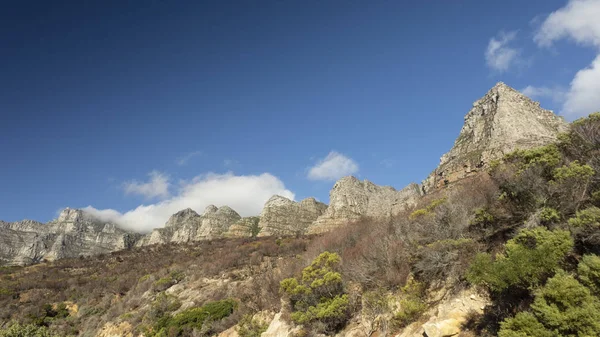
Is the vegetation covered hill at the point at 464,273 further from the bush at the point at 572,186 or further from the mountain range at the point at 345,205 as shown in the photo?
the mountain range at the point at 345,205

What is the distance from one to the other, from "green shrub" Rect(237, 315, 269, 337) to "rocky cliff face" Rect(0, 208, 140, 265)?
90.3 metres

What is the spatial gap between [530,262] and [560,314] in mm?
1324

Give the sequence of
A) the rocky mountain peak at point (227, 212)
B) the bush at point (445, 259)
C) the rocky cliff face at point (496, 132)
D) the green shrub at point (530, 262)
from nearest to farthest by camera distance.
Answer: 1. the green shrub at point (530, 262)
2. the bush at point (445, 259)
3. the rocky cliff face at point (496, 132)
4. the rocky mountain peak at point (227, 212)

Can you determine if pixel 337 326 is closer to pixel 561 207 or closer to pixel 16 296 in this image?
pixel 561 207

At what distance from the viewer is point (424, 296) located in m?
9.73

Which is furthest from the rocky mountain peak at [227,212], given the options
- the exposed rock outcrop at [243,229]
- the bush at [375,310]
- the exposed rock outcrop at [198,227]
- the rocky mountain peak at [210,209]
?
the bush at [375,310]

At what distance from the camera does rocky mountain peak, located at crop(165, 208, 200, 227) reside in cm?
9500

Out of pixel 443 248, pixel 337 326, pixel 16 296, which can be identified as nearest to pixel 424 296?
pixel 443 248

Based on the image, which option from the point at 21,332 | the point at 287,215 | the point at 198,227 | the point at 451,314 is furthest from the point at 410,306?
the point at 198,227

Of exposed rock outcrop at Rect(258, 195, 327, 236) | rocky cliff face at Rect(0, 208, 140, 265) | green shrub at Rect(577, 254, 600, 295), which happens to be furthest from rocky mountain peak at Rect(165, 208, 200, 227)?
green shrub at Rect(577, 254, 600, 295)

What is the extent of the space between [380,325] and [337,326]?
7.50 feet

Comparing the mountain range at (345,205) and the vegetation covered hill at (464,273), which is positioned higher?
the mountain range at (345,205)

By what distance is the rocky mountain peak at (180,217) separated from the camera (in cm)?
9500

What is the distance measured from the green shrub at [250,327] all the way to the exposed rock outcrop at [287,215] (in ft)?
155
